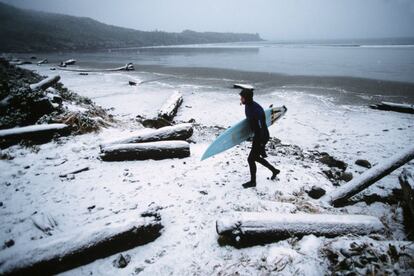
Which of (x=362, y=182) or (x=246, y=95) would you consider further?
(x=362, y=182)

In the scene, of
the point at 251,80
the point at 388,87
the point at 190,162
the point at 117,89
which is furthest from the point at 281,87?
the point at 190,162

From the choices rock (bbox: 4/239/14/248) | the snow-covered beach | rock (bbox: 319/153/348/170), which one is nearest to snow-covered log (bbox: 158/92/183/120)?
the snow-covered beach

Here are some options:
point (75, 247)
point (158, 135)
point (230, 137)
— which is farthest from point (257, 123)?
point (75, 247)

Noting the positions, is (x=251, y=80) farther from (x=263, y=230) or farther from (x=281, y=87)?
(x=263, y=230)

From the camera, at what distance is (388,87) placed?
1505 centimetres

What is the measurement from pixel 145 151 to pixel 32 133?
11.3 ft

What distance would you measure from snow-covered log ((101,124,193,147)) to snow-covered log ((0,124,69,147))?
2.01m

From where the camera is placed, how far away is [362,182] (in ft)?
15.4

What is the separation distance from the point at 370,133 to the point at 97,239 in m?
9.02

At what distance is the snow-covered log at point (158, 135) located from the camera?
21.0 feet

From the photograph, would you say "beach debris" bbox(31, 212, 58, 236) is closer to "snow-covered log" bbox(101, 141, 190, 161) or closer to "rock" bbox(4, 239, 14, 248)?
"rock" bbox(4, 239, 14, 248)

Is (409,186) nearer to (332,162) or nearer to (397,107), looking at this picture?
(332,162)

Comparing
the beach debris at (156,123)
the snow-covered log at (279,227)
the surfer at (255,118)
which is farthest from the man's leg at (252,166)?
the beach debris at (156,123)

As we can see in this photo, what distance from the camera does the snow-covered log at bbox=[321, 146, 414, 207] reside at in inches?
182
